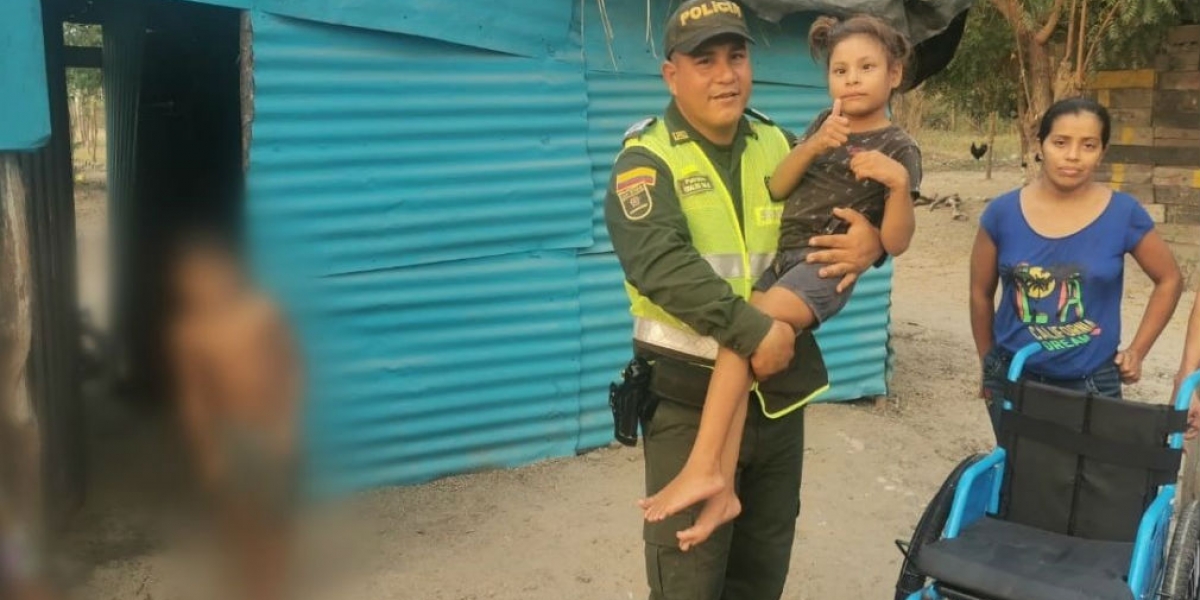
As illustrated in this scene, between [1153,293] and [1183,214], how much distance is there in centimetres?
835

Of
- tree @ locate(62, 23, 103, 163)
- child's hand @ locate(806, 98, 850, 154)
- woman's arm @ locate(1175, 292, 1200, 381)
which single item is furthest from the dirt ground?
tree @ locate(62, 23, 103, 163)

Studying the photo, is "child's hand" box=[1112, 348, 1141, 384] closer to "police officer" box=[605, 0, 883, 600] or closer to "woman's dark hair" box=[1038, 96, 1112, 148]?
"woman's dark hair" box=[1038, 96, 1112, 148]

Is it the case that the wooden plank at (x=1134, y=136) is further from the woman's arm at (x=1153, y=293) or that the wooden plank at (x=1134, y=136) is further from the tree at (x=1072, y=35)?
the woman's arm at (x=1153, y=293)

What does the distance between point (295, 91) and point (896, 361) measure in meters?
4.75

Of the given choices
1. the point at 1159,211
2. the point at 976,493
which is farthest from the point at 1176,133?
the point at 976,493

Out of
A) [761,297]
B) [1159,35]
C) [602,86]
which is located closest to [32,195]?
[602,86]

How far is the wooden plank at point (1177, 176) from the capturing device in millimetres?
10023

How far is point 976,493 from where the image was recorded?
2.95 metres

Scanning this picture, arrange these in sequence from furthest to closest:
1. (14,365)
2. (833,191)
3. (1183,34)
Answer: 1. (1183,34)
2. (14,365)
3. (833,191)

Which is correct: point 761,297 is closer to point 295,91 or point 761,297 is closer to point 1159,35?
point 295,91

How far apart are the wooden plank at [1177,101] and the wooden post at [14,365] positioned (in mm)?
10257

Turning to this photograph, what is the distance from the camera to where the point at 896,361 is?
285 inches

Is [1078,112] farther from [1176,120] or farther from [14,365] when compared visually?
[1176,120]

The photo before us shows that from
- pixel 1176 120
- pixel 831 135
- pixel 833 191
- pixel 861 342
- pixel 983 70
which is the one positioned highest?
pixel 983 70
